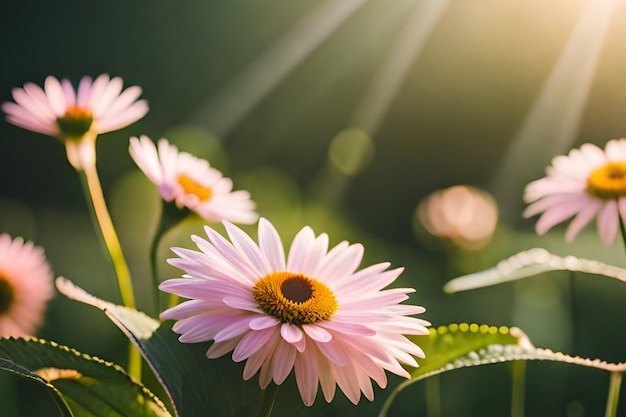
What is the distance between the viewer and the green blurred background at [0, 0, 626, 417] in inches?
32.5

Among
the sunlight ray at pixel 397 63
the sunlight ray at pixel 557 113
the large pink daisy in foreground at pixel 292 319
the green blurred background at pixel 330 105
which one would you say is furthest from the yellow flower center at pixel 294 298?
the sunlight ray at pixel 397 63

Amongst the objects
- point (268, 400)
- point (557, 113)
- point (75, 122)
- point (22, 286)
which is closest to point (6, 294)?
point (22, 286)

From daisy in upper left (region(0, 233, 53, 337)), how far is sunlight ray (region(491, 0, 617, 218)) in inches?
29.9

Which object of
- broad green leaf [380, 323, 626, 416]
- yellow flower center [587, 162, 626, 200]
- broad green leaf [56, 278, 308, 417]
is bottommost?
broad green leaf [56, 278, 308, 417]

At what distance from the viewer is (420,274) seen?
0.68 m

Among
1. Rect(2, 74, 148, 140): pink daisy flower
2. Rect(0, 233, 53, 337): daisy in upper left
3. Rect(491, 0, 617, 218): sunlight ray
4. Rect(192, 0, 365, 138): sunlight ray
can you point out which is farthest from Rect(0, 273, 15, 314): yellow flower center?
Rect(192, 0, 365, 138): sunlight ray

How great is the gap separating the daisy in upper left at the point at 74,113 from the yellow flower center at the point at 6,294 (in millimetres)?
104

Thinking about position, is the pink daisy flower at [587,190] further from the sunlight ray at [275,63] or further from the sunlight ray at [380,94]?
the sunlight ray at [275,63]

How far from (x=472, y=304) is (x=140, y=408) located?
18.4 inches

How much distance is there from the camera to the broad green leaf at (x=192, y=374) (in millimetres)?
169

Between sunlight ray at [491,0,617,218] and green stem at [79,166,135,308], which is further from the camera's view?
sunlight ray at [491,0,617,218]

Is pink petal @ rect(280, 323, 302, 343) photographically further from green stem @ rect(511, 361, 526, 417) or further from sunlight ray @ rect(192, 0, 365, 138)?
sunlight ray @ rect(192, 0, 365, 138)

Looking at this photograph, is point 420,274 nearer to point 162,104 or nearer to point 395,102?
point 395,102

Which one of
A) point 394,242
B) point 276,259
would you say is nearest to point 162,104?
point 394,242
